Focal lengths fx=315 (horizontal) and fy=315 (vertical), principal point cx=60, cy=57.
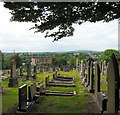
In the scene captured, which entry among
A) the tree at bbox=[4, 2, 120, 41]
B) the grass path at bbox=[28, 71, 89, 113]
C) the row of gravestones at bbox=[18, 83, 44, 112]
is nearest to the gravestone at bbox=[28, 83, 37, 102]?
the row of gravestones at bbox=[18, 83, 44, 112]

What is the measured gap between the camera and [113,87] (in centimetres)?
738

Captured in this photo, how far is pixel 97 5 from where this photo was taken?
8.23 meters

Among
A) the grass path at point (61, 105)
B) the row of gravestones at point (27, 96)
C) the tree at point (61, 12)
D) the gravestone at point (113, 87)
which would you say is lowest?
the grass path at point (61, 105)

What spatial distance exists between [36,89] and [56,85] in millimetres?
5473

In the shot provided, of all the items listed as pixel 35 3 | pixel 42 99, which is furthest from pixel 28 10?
pixel 42 99

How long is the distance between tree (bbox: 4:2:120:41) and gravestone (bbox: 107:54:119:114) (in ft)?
5.01

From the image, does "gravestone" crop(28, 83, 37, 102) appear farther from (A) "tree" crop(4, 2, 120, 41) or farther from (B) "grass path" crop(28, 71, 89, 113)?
(A) "tree" crop(4, 2, 120, 41)

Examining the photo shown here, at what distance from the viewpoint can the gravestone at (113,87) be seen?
713 cm

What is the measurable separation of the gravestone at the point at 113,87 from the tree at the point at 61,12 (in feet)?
5.01

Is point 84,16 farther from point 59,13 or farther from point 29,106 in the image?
point 29,106

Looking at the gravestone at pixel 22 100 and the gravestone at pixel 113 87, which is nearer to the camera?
the gravestone at pixel 113 87

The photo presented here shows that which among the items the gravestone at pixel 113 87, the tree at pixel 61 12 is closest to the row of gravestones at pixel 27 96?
the tree at pixel 61 12

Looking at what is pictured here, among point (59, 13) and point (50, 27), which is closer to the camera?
point (59, 13)

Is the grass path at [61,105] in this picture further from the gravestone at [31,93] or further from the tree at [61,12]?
the tree at [61,12]
